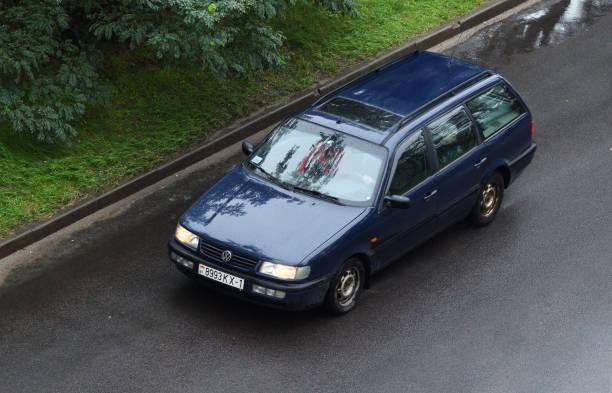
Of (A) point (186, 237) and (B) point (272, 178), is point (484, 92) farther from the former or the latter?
(A) point (186, 237)

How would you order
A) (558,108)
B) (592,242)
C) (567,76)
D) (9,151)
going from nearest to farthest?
(592,242) → (9,151) → (558,108) → (567,76)

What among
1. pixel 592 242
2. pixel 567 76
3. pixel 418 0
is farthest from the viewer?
pixel 418 0

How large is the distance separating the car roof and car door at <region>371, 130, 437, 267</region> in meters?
0.31

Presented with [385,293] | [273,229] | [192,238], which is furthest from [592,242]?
[192,238]

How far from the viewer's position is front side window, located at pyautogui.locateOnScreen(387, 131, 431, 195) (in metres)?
8.67

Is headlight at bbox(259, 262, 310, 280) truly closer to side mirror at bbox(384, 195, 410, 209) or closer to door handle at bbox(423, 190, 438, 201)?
side mirror at bbox(384, 195, 410, 209)

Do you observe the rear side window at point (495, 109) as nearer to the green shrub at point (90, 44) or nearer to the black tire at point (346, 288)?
the black tire at point (346, 288)

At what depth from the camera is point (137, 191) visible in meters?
10.7

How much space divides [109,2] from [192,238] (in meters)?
4.20

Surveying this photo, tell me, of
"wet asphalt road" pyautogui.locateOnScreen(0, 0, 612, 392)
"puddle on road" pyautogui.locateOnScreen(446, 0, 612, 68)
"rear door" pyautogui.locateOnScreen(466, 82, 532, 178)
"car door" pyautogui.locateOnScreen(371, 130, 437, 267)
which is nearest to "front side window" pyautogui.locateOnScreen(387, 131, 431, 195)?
"car door" pyautogui.locateOnScreen(371, 130, 437, 267)

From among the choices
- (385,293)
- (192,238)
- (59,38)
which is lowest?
(385,293)

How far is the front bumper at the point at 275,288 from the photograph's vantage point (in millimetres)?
7879

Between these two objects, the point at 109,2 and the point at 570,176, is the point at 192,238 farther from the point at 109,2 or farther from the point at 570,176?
the point at 570,176

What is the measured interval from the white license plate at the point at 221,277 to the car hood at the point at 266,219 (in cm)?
26
